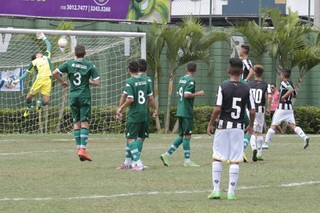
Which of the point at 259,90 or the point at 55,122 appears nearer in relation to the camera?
the point at 259,90

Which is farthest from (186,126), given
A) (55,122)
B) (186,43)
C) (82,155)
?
(186,43)

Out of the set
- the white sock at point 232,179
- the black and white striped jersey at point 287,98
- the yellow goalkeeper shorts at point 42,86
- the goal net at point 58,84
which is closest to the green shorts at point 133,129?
the white sock at point 232,179

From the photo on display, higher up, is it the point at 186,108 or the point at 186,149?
the point at 186,108

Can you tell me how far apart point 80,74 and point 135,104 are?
166 centimetres

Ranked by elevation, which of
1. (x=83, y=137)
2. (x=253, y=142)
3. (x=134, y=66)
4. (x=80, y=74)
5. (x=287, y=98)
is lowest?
(x=253, y=142)

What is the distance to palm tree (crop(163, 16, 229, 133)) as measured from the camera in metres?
29.5

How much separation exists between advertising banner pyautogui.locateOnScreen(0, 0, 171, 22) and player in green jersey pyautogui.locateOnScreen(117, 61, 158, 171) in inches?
553

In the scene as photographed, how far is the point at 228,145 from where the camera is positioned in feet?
40.4

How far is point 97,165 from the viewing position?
1678 centimetres

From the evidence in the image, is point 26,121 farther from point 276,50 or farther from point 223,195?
point 223,195

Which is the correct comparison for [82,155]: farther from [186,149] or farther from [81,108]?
[186,149]

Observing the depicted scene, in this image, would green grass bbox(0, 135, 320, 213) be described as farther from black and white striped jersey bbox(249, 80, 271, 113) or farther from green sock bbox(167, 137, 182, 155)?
black and white striped jersey bbox(249, 80, 271, 113)

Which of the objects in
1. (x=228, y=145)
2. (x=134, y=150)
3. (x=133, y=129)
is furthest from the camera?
(x=133, y=129)

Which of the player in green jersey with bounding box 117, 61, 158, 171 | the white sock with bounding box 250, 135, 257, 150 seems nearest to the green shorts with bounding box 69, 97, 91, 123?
the player in green jersey with bounding box 117, 61, 158, 171
